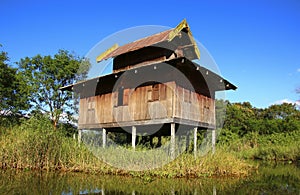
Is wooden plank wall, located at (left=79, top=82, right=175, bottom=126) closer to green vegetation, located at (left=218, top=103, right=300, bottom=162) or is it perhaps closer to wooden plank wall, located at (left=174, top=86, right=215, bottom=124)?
wooden plank wall, located at (left=174, top=86, right=215, bottom=124)

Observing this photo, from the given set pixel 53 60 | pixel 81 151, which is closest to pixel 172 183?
pixel 81 151

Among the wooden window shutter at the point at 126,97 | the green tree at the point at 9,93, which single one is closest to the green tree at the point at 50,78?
the green tree at the point at 9,93

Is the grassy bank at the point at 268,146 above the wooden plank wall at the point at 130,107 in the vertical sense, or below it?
below

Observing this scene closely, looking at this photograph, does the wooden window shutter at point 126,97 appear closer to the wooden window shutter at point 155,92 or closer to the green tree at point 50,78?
the wooden window shutter at point 155,92

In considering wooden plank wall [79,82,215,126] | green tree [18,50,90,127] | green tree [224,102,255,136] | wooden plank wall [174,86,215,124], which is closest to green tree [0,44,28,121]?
green tree [18,50,90,127]

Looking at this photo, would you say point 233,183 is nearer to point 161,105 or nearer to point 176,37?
point 161,105

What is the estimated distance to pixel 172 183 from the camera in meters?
10.4

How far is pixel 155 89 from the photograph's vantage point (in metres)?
14.9

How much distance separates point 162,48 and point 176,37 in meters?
1.01

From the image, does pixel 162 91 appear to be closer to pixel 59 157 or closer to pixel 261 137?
pixel 59 157

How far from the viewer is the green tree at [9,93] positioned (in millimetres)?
27448

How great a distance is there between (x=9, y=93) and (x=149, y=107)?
744 inches

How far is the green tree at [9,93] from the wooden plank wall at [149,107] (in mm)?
12493

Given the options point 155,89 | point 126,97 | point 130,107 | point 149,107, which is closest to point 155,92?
point 155,89
